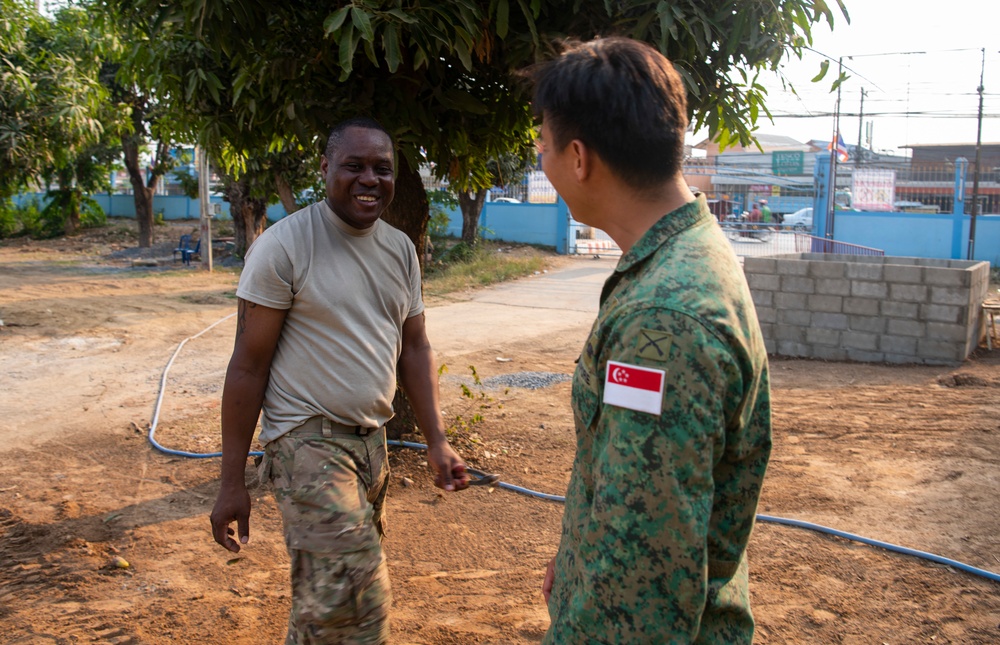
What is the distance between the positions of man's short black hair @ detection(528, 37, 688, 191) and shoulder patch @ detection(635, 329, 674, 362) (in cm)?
32

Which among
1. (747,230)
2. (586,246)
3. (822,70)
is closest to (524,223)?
(586,246)

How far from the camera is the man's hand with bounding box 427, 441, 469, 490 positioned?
9.41 feet

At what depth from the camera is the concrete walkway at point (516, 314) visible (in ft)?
33.3

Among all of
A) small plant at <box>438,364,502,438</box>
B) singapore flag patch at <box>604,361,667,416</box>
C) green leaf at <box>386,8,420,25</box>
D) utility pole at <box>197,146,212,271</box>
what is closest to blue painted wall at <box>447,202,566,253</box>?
utility pole at <box>197,146,212,271</box>

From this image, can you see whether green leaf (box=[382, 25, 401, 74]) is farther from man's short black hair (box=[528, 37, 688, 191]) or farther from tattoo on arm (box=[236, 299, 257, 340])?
man's short black hair (box=[528, 37, 688, 191])

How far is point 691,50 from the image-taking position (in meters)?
3.76

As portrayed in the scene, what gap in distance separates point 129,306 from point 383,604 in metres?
10.9

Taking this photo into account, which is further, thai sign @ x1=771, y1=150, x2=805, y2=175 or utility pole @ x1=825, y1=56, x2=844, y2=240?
thai sign @ x1=771, y1=150, x2=805, y2=175

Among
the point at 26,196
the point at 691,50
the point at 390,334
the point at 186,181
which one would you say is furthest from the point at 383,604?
the point at 26,196

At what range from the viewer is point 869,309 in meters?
8.44

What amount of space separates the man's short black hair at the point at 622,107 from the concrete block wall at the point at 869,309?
752 centimetres

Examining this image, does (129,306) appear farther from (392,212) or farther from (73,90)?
(392,212)

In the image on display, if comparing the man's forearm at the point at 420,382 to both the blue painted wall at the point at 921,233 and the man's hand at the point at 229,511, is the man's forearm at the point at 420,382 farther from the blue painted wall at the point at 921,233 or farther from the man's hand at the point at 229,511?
the blue painted wall at the point at 921,233

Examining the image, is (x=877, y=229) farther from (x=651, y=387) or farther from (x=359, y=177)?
(x=651, y=387)
